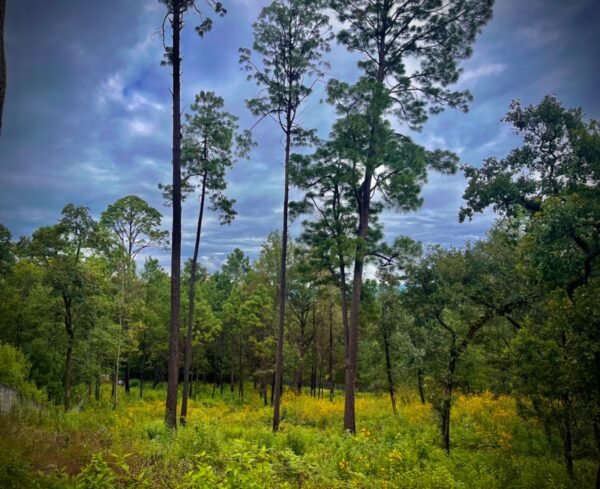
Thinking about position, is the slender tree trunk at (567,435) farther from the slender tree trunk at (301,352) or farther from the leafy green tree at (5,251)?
the leafy green tree at (5,251)

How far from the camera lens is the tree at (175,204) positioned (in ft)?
38.4

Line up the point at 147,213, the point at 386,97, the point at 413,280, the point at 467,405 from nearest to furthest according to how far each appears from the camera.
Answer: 1. the point at 386,97
2. the point at 413,280
3. the point at 467,405
4. the point at 147,213

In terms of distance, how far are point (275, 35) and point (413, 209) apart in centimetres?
985

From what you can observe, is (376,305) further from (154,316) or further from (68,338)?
(154,316)

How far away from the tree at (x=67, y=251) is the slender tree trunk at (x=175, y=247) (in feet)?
27.4

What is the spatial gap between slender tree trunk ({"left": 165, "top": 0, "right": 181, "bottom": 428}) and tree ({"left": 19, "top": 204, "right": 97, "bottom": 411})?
329 inches

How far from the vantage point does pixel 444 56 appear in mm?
14070

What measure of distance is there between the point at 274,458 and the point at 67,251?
14.9 meters


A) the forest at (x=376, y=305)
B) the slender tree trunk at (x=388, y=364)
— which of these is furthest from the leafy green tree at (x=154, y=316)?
the slender tree trunk at (x=388, y=364)

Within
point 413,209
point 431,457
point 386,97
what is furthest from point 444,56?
point 431,457

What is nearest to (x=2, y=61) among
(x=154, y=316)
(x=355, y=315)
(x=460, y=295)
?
(x=355, y=315)

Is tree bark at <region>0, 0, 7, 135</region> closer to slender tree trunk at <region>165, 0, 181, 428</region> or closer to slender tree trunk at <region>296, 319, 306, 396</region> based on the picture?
slender tree trunk at <region>165, 0, 181, 428</region>

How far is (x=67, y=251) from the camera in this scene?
17922mm

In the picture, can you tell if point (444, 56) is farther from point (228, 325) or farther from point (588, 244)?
point (228, 325)
